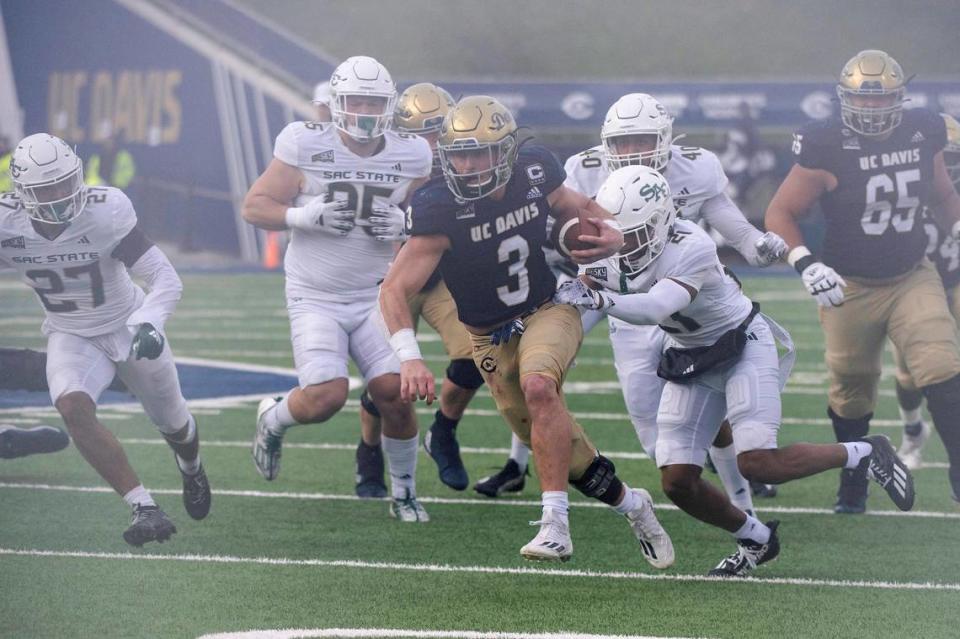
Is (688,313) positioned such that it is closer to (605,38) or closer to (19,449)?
(19,449)

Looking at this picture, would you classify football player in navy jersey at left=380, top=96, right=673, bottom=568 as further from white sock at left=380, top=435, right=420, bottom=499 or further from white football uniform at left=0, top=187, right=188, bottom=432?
white football uniform at left=0, top=187, right=188, bottom=432

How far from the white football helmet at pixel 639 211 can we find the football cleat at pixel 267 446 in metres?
1.80

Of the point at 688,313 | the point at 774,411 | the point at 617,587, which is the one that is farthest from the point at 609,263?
the point at 617,587

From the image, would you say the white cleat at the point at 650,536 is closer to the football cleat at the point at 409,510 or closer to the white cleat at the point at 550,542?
the white cleat at the point at 550,542

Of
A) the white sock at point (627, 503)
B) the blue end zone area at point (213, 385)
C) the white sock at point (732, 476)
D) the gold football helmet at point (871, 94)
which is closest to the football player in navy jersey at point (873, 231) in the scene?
the gold football helmet at point (871, 94)

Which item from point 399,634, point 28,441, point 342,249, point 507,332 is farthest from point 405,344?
point 28,441

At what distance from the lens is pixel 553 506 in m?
4.31

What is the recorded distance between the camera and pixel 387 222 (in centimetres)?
563

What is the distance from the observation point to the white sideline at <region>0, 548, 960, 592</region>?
448 centimetres

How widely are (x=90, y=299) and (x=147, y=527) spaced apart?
955mm

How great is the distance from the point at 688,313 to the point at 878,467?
883 mm

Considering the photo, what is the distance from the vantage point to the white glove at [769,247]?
5.27m

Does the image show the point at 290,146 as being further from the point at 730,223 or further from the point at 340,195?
the point at 730,223

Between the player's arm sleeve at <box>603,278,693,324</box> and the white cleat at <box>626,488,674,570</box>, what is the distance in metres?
0.62
